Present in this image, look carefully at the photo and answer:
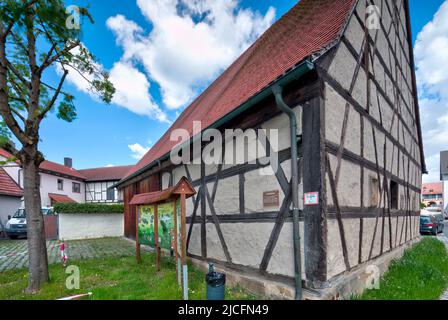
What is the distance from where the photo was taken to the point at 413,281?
503 centimetres

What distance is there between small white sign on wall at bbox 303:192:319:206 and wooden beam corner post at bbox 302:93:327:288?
31mm

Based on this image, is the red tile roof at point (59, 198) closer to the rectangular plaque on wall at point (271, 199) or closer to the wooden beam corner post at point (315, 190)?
the rectangular plaque on wall at point (271, 199)

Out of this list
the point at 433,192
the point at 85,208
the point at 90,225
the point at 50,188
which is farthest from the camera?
the point at 433,192

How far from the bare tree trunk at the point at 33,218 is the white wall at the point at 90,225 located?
Answer: 10.1m

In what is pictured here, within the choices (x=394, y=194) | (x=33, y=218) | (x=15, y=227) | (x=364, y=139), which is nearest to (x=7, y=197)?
(x=15, y=227)

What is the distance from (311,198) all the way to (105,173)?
31.7 meters

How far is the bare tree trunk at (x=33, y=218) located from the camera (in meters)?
4.97

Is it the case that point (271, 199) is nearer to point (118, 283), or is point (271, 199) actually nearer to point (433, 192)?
point (118, 283)

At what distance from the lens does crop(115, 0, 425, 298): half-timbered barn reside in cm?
368

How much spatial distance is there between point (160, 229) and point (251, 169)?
2.60m

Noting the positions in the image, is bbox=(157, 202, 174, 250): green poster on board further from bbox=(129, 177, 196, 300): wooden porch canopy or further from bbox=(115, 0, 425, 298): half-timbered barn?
bbox=(115, 0, 425, 298): half-timbered barn

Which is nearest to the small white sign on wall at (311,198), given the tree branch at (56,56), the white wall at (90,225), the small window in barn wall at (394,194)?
the small window in barn wall at (394,194)

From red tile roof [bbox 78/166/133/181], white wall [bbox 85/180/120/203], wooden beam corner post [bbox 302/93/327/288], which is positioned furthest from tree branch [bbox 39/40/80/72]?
white wall [bbox 85/180/120/203]

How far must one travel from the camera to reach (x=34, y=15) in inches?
195
